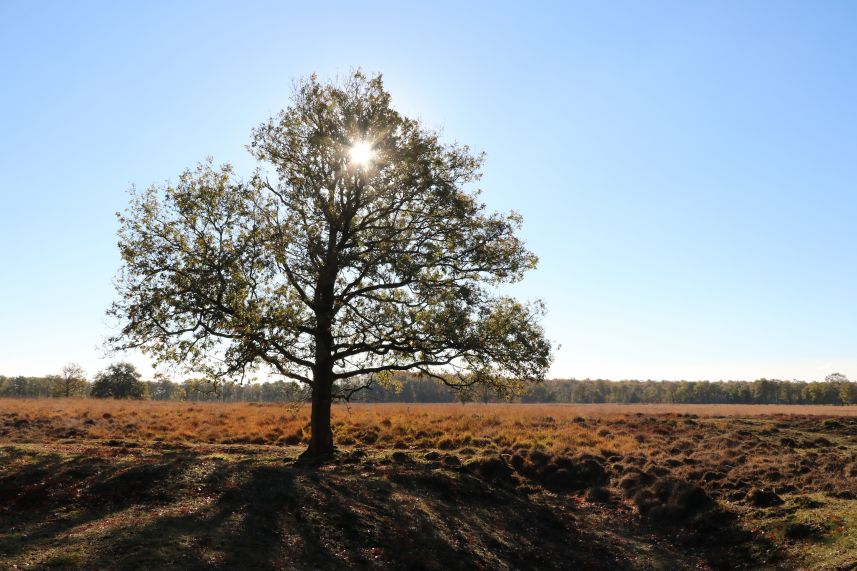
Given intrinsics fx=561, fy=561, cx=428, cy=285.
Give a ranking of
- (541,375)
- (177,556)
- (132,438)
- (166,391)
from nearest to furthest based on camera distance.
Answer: (177,556) → (541,375) → (132,438) → (166,391)

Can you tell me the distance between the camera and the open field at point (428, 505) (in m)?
12.5

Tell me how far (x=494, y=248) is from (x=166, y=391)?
548 ft

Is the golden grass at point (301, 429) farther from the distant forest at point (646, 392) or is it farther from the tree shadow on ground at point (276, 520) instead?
the distant forest at point (646, 392)

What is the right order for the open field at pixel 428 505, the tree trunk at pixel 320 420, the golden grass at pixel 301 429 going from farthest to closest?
the golden grass at pixel 301 429 < the tree trunk at pixel 320 420 < the open field at pixel 428 505

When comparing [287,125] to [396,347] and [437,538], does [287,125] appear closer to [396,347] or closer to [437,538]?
[396,347]

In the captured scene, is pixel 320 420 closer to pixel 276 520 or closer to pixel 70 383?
pixel 276 520

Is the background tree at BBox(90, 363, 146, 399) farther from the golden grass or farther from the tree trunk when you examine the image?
the tree trunk

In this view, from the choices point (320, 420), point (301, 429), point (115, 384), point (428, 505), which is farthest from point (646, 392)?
point (428, 505)

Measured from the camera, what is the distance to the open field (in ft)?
41.0

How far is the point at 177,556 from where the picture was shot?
11039 mm

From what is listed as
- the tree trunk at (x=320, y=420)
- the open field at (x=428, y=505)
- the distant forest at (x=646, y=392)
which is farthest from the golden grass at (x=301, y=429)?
the distant forest at (x=646, y=392)

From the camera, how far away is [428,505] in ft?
57.9

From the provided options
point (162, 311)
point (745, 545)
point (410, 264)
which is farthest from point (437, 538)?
point (162, 311)

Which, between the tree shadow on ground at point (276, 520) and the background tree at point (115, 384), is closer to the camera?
the tree shadow on ground at point (276, 520)
